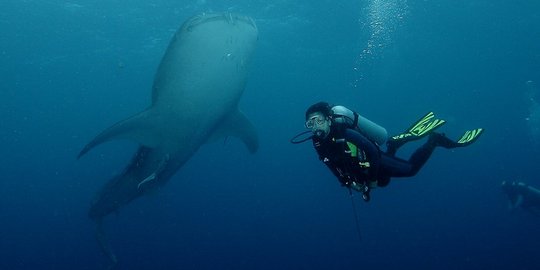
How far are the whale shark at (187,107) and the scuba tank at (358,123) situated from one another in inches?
98.1

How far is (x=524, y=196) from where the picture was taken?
600 inches

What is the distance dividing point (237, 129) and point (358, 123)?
5796 mm

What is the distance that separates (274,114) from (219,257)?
49938 millimetres

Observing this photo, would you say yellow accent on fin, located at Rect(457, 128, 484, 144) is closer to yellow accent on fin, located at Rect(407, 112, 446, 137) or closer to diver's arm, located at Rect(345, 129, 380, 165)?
yellow accent on fin, located at Rect(407, 112, 446, 137)

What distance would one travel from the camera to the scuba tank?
448cm

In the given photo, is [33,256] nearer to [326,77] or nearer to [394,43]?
[326,77]

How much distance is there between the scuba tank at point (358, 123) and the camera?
4.48 meters

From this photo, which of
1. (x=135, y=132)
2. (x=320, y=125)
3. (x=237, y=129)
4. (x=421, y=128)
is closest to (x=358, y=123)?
(x=320, y=125)

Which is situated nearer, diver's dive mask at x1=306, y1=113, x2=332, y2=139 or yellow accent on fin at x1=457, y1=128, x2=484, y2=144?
diver's dive mask at x1=306, y1=113, x2=332, y2=139

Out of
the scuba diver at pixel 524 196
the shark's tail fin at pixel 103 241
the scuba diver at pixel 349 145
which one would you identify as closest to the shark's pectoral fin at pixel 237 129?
the shark's tail fin at pixel 103 241

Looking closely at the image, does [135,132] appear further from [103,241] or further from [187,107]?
[103,241]

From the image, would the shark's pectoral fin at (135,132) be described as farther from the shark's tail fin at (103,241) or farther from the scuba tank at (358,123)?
the scuba tank at (358,123)

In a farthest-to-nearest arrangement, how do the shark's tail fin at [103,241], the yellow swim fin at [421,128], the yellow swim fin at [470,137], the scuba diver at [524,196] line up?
the scuba diver at [524,196] < the shark's tail fin at [103,241] < the yellow swim fin at [470,137] < the yellow swim fin at [421,128]

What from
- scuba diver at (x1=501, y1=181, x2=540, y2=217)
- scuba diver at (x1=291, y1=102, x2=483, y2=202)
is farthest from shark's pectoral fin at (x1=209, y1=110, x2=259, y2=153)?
scuba diver at (x1=501, y1=181, x2=540, y2=217)
